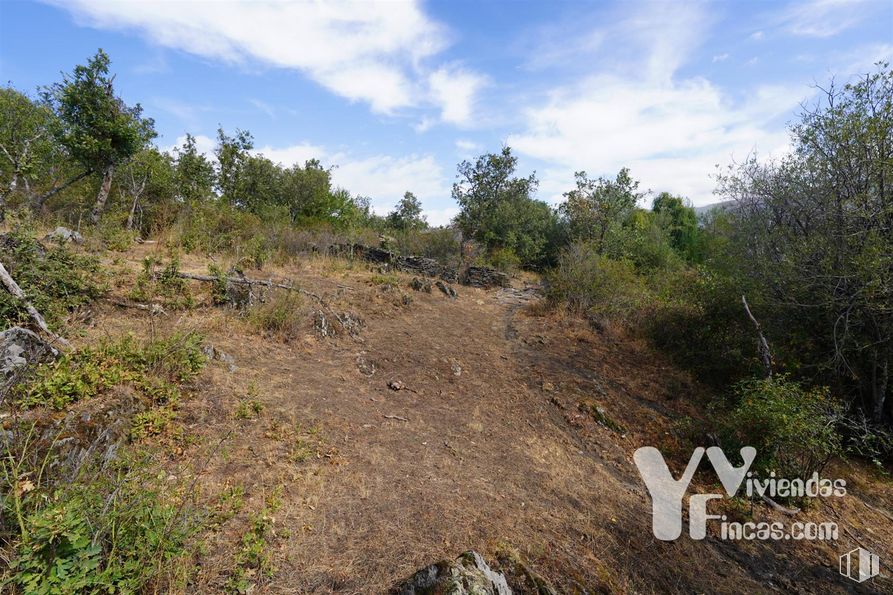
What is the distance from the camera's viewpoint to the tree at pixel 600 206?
643 inches

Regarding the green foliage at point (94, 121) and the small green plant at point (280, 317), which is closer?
the small green plant at point (280, 317)

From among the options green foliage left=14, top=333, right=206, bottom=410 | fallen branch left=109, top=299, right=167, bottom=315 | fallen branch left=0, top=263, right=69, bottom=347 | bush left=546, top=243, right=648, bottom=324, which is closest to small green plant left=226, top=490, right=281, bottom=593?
green foliage left=14, top=333, right=206, bottom=410

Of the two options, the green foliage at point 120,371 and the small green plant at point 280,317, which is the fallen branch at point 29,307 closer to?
the green foliage at point 120,371

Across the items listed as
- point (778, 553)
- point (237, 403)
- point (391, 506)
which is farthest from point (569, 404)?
point (237, 403)

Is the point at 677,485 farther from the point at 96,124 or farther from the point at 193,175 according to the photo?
the point at 193,175

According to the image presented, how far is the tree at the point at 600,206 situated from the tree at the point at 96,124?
16.3m

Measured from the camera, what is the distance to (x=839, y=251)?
5277 mm

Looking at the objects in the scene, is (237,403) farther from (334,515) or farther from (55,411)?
(334,515)

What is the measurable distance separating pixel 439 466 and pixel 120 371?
3.34 metres

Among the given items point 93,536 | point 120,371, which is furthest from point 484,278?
point 93,536

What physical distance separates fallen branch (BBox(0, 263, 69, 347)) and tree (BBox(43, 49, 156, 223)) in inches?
273

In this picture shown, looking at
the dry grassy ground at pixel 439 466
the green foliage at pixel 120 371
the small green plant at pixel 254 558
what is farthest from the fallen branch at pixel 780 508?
the green foliage at pixel 120 371

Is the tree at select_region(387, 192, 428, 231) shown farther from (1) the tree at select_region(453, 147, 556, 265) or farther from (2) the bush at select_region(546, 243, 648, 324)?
(2) the bush at select_region(546, 243, 648, 324)

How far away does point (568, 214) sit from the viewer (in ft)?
60.7
